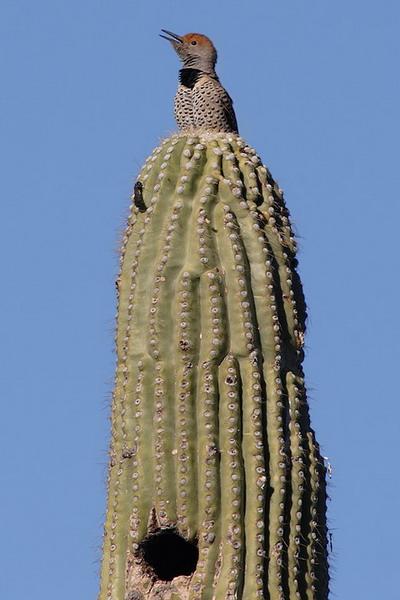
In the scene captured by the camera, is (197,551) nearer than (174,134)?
Yes

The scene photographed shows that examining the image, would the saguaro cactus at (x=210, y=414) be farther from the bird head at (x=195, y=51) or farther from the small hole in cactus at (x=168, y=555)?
the bird head at (x=195, y=51)

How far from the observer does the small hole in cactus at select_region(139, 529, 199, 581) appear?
8539 millimetres

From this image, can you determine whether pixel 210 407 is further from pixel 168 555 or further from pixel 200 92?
pixel 200 92

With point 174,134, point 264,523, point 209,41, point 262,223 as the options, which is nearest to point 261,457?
point 264,523

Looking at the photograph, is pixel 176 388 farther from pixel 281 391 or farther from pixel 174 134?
pixel 174 134

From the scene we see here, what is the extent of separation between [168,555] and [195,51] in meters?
4.50

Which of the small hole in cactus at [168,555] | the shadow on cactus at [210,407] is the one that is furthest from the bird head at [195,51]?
the small hole in cactus at [168,555]

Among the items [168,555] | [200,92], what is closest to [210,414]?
[168,555]

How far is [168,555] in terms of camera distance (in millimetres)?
8641

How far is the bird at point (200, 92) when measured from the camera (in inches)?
425

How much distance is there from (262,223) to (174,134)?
104cm

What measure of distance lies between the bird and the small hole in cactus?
10.2 ft

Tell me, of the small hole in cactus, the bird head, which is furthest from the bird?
the small hole in cactus

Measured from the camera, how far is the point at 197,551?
8.49 metres
